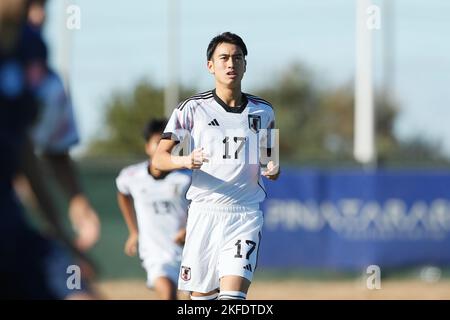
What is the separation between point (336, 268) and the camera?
21359 millimetres

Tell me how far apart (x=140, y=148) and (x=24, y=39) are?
34.2m

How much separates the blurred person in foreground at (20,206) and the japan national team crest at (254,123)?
3.58 m

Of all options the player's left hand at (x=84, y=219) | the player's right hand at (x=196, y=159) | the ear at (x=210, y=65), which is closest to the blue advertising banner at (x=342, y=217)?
the ear at (x=210, y=65)

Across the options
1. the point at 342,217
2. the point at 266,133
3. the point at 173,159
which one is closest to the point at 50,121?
the point at 173,159

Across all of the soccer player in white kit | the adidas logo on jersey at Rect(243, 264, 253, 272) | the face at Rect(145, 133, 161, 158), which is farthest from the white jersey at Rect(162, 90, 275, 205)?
the face at Rect(145, 133, 161, 158)

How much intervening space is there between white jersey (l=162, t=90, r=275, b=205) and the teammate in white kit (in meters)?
2.83

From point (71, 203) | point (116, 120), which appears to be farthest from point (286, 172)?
point (116, 120)

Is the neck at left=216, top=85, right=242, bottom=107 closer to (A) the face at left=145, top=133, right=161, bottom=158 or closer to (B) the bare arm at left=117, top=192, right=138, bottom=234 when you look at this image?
(A) the face at left=145, top=133, right=161, bottom=158

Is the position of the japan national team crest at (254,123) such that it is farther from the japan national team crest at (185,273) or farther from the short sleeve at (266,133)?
the japan national team crest at (185,273)

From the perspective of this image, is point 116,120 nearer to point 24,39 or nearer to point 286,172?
point 286,172

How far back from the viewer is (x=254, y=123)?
28.3 ft

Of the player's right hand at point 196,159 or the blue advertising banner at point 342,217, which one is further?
the blue advertising banner at point 342,217

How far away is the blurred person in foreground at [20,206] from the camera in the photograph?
16.4ft

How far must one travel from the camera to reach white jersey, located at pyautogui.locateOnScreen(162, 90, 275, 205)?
8.59 m
